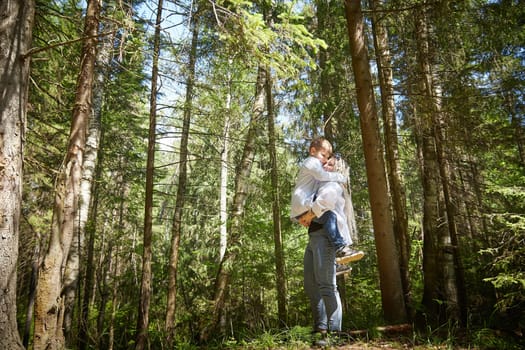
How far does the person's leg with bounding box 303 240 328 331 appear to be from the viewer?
396 centimetres

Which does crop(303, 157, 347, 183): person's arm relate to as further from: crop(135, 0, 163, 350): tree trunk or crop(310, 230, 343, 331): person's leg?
crop(135, 0, 163, 350): tree trunk

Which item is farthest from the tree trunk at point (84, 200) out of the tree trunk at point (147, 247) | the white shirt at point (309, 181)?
the white shirt at point (309, 181)

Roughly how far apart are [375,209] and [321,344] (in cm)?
219

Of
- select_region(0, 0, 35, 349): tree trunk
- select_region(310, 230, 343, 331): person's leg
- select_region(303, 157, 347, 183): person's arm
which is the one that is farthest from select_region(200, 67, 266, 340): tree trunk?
select_region(0, 0, 35, 349): tree trunk

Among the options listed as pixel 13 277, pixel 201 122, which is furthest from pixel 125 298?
pixel 13 277

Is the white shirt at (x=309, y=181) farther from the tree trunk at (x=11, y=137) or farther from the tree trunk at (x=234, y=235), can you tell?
the tree trunk at (x=234, y=235)

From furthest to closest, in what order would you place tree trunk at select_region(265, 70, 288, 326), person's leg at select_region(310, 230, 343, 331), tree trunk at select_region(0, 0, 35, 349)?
1. tree trunk at select_region(265, 70, 288, 326)
2. person's leg at select_region(310, 230, 343, 331)
3. tree trunk at select_region(0, 0, 35, 349)

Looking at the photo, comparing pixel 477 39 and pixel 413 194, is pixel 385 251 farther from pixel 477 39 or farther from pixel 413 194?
pixel 413 194

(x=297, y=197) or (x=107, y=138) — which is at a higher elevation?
(x=107, y=138)

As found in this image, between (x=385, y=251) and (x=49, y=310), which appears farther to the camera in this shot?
(x=385, y=251)

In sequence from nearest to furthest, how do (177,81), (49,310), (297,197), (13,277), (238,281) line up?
(13,277)
(49,310)
(297,197)
(177,81)
(238,281)

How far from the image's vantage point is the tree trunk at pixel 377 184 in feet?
15.6

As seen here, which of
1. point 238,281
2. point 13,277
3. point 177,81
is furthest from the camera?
point 238,281

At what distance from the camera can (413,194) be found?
734 inches
